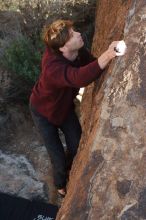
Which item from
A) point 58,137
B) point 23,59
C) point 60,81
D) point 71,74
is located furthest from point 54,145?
point 23,59

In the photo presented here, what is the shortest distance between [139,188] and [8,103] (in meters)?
3.23

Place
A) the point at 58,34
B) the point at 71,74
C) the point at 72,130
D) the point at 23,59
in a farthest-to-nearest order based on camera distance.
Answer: the point at 23,59 → the point at 72,130 → the point at 58,34 → the point at 71,74

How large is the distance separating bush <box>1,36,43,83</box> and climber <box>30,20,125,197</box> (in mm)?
1793

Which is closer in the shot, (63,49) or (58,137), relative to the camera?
(63,49)

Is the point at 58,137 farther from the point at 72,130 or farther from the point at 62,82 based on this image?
the point at 62,82

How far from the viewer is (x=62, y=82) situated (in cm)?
281

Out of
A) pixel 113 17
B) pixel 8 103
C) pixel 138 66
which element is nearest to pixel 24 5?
pixel 8 103

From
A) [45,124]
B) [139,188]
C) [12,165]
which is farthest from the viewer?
[12,165]

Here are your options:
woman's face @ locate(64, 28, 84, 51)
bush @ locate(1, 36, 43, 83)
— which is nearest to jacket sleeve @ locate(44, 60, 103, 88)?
woman's face @ locate(64, 28, 84, 51)

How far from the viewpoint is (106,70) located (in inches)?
108

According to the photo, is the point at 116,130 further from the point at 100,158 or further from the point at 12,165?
the point at 12,165

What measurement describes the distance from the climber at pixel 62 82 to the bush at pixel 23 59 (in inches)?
70.6

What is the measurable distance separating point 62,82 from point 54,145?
0.80 meters

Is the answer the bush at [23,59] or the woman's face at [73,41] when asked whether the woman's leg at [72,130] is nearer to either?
the woman's face at [73,41]
